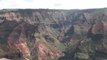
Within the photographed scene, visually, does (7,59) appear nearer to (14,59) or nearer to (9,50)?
(14,59)

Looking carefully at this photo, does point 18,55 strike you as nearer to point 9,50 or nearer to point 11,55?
point 11,55

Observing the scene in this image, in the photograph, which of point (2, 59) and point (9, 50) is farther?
point (9, 50)

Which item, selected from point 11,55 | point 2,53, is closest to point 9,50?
point 2,53

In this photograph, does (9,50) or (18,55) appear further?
(9,50)

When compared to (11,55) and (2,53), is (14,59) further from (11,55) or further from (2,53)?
(2,53)

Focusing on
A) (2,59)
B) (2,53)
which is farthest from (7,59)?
(2,53)

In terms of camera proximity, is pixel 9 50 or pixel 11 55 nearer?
pixel 11 55

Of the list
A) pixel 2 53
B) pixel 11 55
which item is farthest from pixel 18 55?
pixel 2 53
